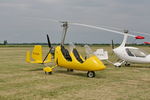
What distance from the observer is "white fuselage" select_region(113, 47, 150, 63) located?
1478 centimetres

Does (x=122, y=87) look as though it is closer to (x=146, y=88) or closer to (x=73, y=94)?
(x=146, y=88)

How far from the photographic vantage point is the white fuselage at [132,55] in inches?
582

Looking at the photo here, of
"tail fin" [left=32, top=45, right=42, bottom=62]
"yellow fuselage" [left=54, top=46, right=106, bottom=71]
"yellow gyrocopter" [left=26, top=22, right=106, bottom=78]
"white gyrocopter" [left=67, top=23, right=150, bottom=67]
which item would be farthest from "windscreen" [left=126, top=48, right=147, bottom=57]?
"tail fin" [left=32, top=45, right=42, bottom=62]

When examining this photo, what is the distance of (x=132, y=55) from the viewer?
15.2 m

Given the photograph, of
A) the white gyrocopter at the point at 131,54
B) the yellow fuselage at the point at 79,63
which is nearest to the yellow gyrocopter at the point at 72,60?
the yellow fuselage at the point at 79,63

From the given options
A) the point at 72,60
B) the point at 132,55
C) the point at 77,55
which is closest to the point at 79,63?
the point at 72,60

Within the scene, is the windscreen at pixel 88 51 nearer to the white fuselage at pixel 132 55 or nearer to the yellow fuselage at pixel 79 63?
the yellow fuselage at pixel 79 63

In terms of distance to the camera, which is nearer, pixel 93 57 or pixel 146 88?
pixel 146 88

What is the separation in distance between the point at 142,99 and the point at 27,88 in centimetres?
402

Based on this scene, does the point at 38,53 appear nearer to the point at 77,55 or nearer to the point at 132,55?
the point at 77,55

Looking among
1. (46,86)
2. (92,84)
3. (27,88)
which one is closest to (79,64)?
(92,84)

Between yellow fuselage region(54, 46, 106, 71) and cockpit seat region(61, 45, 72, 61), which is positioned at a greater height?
cockpit seat region(61, 45, 72, 61)

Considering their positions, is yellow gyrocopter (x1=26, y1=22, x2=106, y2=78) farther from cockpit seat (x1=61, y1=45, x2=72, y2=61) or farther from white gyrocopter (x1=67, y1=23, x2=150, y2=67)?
white gyrocopter (x1=67, y1=23, x2=150, y2=67)

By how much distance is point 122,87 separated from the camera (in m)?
8.27
